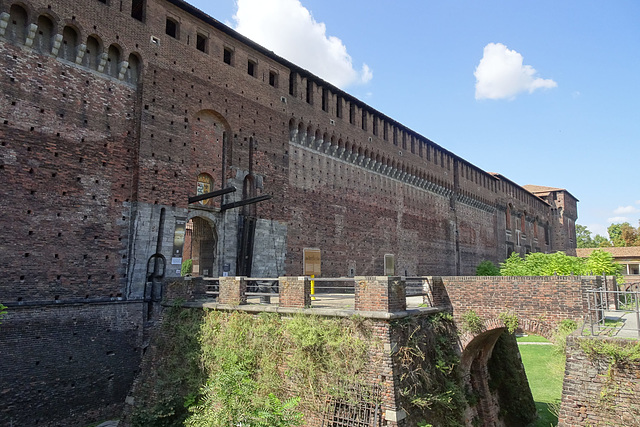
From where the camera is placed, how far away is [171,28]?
17.9m

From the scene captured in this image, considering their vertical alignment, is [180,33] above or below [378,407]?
above

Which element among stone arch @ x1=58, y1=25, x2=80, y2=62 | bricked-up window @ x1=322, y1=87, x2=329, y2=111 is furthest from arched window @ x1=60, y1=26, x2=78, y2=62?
bricked-up window @ x1=322, y1=87, x2=329, y2=111

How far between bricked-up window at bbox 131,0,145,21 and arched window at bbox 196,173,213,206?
20.4 feet

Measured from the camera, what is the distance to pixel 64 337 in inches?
493

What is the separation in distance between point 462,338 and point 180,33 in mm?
14876

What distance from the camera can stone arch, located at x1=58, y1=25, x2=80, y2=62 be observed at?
13.9m

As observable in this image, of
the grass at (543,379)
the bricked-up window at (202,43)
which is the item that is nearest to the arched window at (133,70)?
the bricked-up window at (202,43)

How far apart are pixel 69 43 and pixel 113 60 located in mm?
1440

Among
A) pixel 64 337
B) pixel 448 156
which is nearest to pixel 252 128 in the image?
pixel 64 337

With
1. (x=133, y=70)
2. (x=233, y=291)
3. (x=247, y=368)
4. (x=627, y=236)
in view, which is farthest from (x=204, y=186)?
(x=627, y=236)

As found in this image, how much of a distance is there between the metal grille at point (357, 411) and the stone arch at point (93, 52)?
12.8 m

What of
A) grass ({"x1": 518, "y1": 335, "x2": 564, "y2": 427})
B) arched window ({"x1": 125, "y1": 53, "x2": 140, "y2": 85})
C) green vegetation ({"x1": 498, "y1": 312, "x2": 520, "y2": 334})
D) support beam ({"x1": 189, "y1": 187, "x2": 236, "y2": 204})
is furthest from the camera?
support beam ({"x1": 189, "y1": 187, "x2": 236, "y2": 204})

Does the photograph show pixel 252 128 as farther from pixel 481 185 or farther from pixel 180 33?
pixel 481 185

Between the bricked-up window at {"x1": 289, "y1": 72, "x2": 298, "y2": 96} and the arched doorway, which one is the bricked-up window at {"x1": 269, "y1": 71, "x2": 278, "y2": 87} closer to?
the bricked-up window at {"x1": 289, "y1": 72, "x2": 298, "y2": 96}
